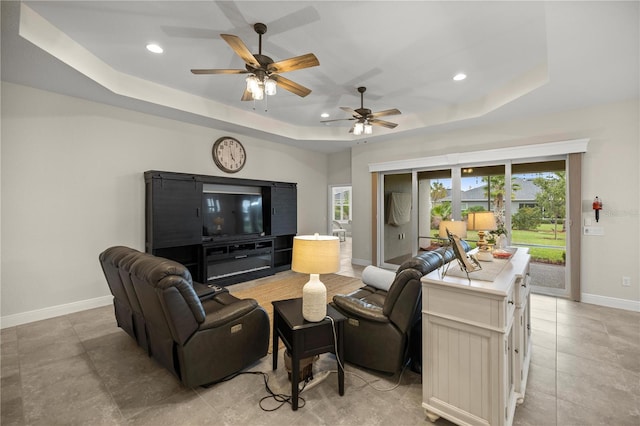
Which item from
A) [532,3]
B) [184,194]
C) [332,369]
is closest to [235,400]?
[332,369]

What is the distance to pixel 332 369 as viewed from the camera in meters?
2.37

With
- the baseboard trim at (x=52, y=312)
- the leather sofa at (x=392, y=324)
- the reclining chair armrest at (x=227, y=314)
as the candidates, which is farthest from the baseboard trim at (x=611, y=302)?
the baseboard trim at (x=52, y=312)

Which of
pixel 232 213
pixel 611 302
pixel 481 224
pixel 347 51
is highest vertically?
pixel 347 51

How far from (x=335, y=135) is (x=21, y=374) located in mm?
5710

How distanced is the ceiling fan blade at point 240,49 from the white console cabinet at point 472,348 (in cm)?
229

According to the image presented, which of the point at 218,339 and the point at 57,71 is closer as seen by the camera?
the point at 218,339

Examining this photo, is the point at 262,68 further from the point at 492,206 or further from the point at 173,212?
the point at 492,206

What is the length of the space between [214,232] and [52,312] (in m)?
2.31

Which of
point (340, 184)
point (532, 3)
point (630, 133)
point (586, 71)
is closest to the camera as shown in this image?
point (532, 3)

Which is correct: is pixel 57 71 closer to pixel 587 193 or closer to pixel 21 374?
pixel 21 374

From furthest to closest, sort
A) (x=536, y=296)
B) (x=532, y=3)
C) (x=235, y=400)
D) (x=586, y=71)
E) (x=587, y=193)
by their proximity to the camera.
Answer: (x=536, y=296) → (x=587, y=193) → (x=586, y=71) → (x=532, y=3) → (x=235, y=400)

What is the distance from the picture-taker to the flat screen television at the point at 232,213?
492 centimetres

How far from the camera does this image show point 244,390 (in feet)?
6.95

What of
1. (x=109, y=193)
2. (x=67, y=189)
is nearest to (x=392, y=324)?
(x=109, y=193)
